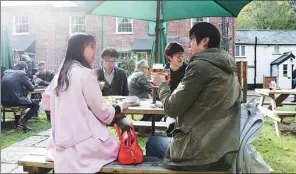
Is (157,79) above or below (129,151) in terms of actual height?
above

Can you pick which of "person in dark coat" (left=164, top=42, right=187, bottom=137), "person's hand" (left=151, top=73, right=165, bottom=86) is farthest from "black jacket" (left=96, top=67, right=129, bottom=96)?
"person's hand" (left=151, top=73, right=165, bottom=86)

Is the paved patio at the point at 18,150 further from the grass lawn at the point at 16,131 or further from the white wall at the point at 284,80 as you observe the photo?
the white wall at the point at 284,80

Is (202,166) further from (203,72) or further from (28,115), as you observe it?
(28,115)

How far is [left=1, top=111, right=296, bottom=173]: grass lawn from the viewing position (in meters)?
4.63

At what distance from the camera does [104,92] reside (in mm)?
5527

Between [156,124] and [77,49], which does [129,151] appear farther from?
[156,124]

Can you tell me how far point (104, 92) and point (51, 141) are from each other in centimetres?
283

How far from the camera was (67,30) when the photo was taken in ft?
80.2

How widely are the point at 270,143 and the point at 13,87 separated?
5.25 metres

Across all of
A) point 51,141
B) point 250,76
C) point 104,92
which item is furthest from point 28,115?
point 250,76

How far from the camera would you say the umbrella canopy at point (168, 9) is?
135 inches

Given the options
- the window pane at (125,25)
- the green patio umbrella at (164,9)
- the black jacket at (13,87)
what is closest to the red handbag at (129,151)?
the green patio umbrella at (164,9)

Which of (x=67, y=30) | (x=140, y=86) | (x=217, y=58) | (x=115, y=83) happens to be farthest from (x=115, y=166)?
(x=67, y=30)

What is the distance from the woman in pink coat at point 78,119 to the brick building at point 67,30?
1979cm
